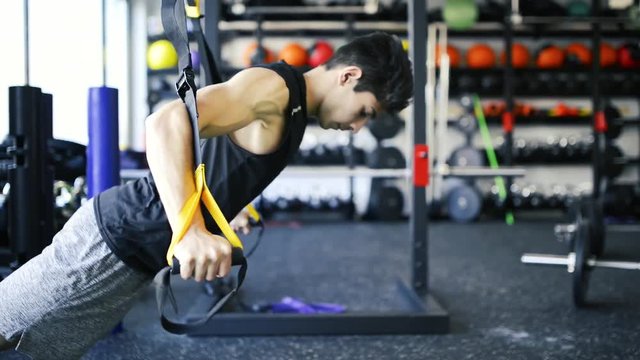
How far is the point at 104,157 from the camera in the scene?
7.75 feet

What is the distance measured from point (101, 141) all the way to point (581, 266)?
2.09m

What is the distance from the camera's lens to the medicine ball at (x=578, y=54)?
6441 millimetres

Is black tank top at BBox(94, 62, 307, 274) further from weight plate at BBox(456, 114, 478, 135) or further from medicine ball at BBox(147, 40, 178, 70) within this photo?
weight plate at BBox(456, 114, 478, 135)

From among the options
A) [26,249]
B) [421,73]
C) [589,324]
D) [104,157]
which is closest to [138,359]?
[26,249]

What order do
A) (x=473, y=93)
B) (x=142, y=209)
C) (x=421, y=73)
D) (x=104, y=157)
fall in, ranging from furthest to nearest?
(x=473, y=93) < (x=421, y=73) < (x=104, y=157) < (x=142, y=209)

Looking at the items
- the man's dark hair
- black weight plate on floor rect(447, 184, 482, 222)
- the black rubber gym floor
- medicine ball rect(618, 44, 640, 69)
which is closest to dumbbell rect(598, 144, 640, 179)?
the black rubber gym floor

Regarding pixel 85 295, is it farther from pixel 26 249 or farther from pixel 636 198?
pixel 636 198

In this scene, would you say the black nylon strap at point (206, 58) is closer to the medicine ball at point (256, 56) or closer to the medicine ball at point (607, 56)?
the medicine ball at point (256, 56)

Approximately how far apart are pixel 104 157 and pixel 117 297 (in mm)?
1167

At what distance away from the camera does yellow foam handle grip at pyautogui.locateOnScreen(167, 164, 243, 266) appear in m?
0.97

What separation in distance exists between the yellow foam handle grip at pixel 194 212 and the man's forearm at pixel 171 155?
2 centimetres

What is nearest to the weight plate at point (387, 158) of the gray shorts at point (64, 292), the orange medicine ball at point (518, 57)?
the orange medicine ball at point (518, 57)

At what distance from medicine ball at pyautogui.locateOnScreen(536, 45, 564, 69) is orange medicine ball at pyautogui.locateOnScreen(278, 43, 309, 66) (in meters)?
2.51

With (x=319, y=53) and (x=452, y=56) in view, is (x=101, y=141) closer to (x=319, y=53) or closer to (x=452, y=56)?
(x=319, y=53)
